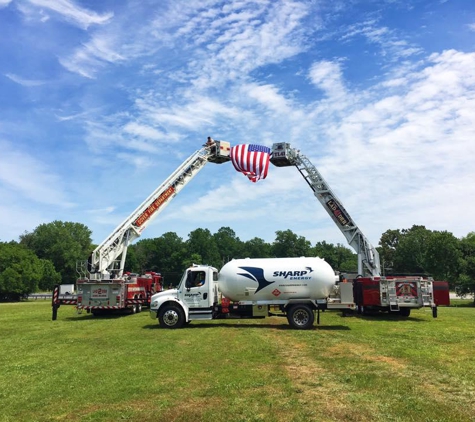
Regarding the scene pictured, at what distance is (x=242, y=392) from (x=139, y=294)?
19.5 metres

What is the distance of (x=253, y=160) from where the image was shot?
2928cm

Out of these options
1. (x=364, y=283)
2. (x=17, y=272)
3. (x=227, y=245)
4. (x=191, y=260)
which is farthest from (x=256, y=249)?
(x=364, y=283)

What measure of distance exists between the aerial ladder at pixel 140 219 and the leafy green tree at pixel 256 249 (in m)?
104

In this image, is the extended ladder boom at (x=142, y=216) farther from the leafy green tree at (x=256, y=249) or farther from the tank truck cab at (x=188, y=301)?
the leafy green tree at (x=256, y=249)

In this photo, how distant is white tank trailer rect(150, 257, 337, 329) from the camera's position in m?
17.7

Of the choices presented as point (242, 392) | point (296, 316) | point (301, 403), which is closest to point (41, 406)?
point (242, 392)

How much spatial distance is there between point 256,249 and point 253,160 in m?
108

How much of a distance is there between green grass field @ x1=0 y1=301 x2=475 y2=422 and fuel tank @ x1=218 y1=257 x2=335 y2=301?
6.55 feet

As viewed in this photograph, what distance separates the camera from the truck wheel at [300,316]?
690 inches

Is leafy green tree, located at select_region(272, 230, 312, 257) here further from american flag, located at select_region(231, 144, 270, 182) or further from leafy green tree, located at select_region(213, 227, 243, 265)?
american flag, located at select_region(231, 144, 270, 182)

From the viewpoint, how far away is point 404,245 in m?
96.1

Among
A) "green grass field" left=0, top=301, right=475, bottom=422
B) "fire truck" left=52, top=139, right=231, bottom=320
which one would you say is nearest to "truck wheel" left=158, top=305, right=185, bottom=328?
"green grass field" left=0, top=301, right=475, bottom=422

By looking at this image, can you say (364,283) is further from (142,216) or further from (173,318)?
(142,216)

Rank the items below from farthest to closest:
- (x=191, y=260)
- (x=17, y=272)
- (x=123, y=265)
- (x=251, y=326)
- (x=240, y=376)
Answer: (x=191, y=260), (x=17, y=272), (x=123, y=265), (x=251, y=326), (x=240, y=376)
